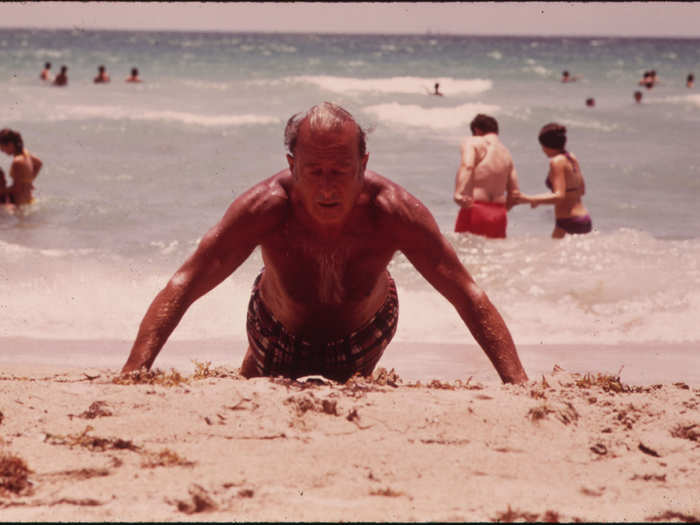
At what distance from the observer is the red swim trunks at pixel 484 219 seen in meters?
8.75

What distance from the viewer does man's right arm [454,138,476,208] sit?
849 cm

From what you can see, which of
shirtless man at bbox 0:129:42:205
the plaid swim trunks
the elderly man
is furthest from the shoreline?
shirtless man at bbox 0:129:42:205

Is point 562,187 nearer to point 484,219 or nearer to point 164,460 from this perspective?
point 484,219

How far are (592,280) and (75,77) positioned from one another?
2927cm

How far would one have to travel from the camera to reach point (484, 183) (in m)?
8.64

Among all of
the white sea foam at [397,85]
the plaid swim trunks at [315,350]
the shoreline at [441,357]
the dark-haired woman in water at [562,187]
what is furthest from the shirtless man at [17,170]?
the white sea foam at [397,85]

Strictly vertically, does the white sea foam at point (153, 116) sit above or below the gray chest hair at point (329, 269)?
above

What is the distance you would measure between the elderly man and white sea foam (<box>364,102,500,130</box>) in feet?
56.3

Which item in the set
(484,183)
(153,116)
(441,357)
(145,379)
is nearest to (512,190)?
(484,183)

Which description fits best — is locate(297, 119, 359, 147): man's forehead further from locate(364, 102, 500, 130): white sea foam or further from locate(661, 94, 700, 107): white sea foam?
locate(661, 94, 700, 107): white sea foam

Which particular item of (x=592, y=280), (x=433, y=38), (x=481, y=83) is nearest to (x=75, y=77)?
(x=481, y=83)

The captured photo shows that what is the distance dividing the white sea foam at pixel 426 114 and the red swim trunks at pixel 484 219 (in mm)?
Answer: 12211

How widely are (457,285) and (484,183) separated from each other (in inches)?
199

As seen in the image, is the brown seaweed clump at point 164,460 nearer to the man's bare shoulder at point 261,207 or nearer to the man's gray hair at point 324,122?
the man's bare shoulder at point 261,207
